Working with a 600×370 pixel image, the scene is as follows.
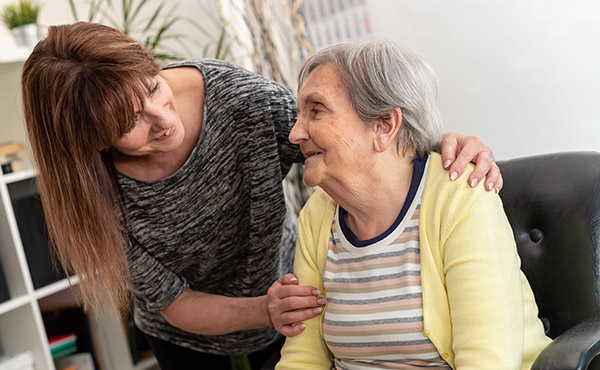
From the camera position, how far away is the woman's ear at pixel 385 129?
126cm

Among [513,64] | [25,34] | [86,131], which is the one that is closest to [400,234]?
[86,131]

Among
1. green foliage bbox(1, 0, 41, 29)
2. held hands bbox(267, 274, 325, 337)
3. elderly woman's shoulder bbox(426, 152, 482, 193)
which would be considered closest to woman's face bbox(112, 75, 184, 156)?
held hands bbox(267, 274, 325, 337)

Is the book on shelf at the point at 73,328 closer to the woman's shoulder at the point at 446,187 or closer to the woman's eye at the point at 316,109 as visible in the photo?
the woman's eye at the point at 316,109

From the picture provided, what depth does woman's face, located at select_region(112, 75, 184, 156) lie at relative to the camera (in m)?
1.37

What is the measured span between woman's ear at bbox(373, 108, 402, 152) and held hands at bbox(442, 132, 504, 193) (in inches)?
4.6

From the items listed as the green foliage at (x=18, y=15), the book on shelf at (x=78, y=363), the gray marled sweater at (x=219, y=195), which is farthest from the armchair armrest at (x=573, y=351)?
the green foliage at (x=18, y=15)

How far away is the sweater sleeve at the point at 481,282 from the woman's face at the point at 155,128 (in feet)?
2.11

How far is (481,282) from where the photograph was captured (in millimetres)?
1150

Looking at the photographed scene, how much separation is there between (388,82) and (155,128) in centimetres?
53

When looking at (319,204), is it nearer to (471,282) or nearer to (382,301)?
(382,301)

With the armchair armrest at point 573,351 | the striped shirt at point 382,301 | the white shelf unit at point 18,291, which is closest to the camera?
the armchair armrest at point 573,351

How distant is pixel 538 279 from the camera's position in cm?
145

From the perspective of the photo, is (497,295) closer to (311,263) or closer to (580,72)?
(311,263)

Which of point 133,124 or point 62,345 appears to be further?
point 62,345
